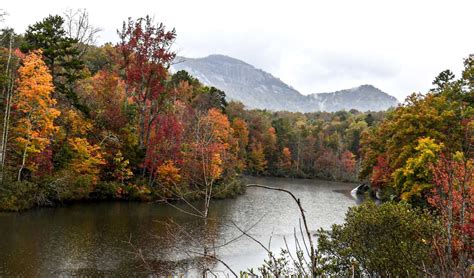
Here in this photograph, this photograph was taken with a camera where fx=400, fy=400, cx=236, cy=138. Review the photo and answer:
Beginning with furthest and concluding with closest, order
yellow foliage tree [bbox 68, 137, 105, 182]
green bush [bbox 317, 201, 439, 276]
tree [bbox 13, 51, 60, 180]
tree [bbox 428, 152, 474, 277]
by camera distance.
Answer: yellow foliage tree [bbox 68, 137, 105, 182], tree [bbox 13, 51, 60, 180], green bush [bbox 317, 201, 439, 276], tree [bbox 428, 152, 474, 277]

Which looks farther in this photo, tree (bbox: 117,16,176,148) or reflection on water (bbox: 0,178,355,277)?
tree (bbox: 117,16,176,148)

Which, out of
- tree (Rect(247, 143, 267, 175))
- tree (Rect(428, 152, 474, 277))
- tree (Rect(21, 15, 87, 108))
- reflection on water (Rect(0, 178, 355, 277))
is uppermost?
tree (Rect(21, 15, 87, 108))

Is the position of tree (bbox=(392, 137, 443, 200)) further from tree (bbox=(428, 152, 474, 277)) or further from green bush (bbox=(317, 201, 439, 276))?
green bush (bbox=(317, 201, 439, 276))

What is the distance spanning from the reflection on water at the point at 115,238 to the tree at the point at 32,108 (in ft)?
12.3

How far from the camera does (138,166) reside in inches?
1202

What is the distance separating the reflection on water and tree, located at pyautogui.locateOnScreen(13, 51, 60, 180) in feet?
12.3

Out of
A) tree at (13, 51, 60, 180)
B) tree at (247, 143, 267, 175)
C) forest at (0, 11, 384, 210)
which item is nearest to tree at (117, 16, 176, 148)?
forest at (0, 11, 384, 210)

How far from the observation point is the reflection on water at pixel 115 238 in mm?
13594

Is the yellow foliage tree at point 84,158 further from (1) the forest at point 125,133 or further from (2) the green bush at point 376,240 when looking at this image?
(2) the green bush at point 376,240

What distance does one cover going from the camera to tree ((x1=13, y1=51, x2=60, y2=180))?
22.1m

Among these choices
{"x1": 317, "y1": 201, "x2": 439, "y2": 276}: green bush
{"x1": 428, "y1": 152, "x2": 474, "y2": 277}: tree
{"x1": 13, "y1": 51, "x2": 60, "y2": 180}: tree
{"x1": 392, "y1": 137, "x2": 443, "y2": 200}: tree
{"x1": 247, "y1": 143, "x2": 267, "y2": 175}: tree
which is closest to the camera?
{"x1": 428, "y1": 152, "x2": 474, "y2": 277}: tree

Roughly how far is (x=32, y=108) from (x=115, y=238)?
985 centimetres

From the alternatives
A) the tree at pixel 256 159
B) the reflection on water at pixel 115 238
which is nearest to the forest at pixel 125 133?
the reflection on water at pixel 115 238

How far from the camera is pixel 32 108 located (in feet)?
73.4
